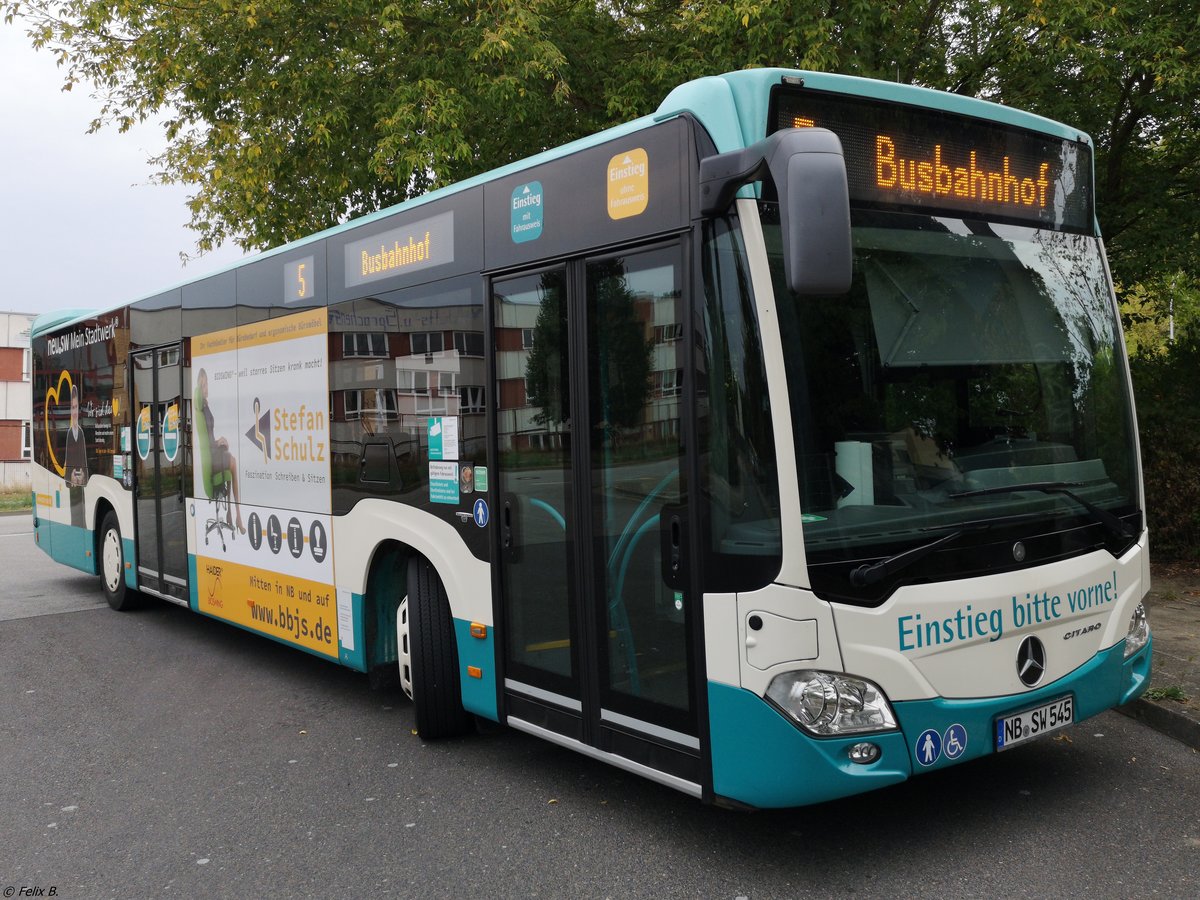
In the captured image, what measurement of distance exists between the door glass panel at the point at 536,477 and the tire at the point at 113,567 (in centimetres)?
647

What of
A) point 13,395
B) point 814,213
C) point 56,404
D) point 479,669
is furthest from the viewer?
point 13,395

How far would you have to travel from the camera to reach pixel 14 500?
102ft

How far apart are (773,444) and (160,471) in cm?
683

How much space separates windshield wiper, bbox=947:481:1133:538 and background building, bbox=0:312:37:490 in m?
52.9

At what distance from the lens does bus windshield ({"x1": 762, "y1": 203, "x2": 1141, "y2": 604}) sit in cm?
387

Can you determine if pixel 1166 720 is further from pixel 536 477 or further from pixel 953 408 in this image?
pixel 536 477

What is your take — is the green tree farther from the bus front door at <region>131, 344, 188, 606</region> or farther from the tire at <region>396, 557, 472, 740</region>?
the tire at <region>396, 557, 472, 740</region>

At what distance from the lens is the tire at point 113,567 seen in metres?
10.3

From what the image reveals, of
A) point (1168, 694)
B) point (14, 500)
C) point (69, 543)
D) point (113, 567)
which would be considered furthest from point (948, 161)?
point (14, 500)

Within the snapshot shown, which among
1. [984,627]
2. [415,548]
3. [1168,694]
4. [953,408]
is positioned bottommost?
[1168,694]

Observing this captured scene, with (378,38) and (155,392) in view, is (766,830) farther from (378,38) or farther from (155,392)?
(378,38)

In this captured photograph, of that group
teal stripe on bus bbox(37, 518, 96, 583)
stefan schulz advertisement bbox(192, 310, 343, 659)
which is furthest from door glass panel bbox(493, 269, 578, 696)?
teal stripe on bus bbox(37, 518, 96, 583)

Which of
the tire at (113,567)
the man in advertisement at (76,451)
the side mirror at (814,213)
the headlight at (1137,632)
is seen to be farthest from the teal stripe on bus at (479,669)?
the man in advertisement at (76,451)

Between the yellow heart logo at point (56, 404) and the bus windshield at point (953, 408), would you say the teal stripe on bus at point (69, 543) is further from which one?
the bus windshield at point (953, 408)
